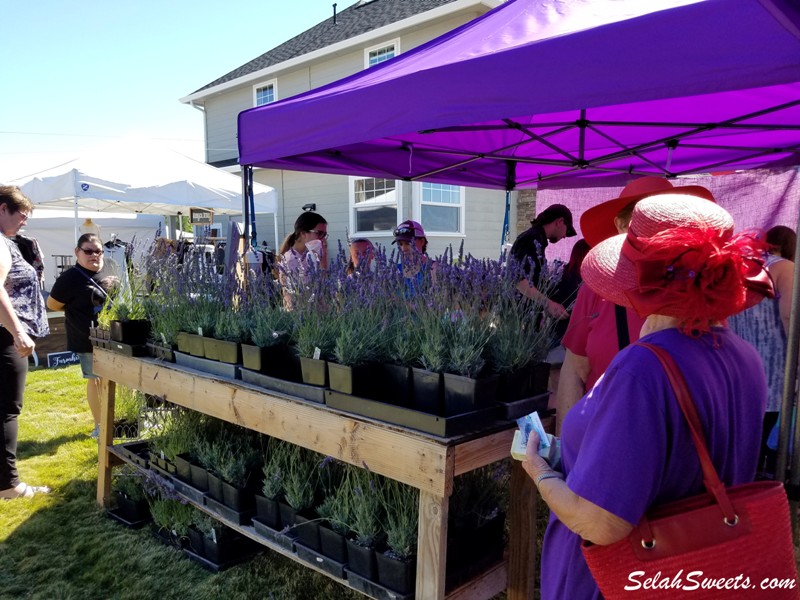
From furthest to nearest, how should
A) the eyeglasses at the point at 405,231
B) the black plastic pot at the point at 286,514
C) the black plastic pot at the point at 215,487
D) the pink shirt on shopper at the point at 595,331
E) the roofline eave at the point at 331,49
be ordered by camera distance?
the roofline eave at the point at 331,49 → the eyeglasses at the point at 405,231 → the black plastic pot at the point at 215,487 → the black plastic pot at the point at 286,514 → the pink shirt on shopper at the point at 595,331

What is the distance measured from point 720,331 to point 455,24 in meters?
9.85

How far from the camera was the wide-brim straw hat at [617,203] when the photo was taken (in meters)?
1.75

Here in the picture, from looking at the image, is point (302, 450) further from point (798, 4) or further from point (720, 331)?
point (798, 4)

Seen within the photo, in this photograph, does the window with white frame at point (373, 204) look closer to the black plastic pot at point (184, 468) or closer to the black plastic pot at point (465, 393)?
the black plastic pot at point (184, 468)

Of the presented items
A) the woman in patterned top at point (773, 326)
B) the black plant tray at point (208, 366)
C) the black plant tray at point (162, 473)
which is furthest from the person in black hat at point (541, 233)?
the black plant tray at point (162, 473)

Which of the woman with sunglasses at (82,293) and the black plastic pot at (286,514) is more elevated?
the woman with sunglasses at (82,293)

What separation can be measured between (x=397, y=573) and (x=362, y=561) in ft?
0.53

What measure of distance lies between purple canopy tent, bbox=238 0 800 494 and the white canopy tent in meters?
4.99

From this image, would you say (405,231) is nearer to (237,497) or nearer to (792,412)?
(237,497)

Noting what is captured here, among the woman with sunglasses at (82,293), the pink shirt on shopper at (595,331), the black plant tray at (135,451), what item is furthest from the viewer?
the woman with sunglasses at (82,293)

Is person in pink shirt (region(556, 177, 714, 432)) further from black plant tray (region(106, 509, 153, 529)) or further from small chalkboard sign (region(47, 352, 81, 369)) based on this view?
small chalkboard sign (region(47, 352, 81, 369))

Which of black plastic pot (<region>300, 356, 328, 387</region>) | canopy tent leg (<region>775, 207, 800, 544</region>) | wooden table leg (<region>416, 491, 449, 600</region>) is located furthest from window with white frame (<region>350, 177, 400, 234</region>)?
canopy tent leg (<region>775, 207, 800, 544</region>)

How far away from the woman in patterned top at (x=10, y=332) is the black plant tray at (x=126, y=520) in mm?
677

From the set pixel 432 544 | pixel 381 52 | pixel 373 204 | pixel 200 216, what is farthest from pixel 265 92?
pixel 432 544
